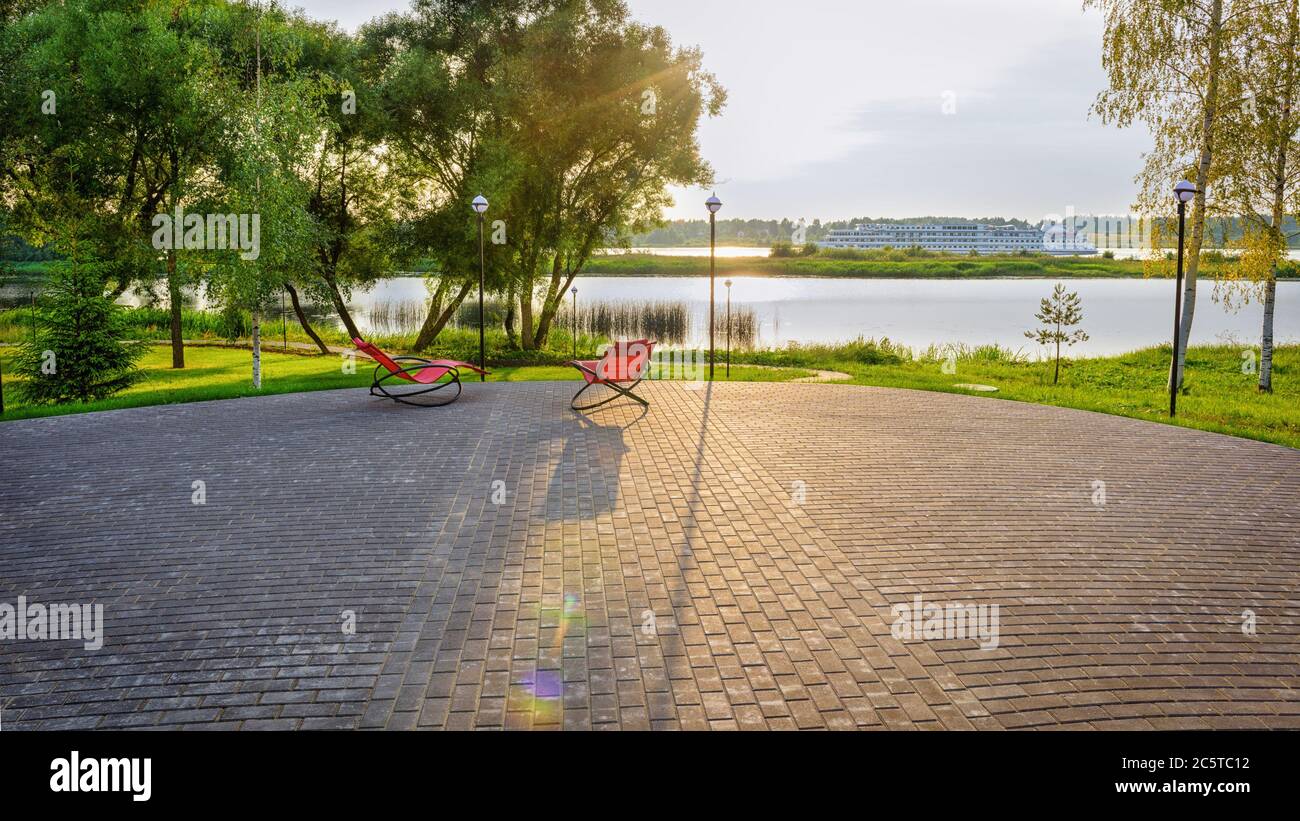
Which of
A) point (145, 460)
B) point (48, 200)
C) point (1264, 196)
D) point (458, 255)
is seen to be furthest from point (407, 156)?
point (1264, 196)

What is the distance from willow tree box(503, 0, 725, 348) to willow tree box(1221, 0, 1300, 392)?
1229 cm

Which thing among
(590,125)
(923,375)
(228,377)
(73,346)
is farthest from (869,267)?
(73,346)

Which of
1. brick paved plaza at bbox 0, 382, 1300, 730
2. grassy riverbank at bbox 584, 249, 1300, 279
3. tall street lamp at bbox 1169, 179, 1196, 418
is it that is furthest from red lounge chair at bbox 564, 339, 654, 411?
grassy riverbank at bbox 584, 249, 1300, 279

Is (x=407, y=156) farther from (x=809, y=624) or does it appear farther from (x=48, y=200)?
(x=809, y=624)

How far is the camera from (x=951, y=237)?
454ft

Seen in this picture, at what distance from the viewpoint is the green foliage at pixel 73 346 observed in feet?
52.2

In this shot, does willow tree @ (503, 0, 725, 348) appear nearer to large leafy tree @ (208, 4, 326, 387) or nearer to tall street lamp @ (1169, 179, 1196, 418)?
large leafy tree @ (208, 4, 326, 387)

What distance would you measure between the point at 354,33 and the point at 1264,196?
23633mm

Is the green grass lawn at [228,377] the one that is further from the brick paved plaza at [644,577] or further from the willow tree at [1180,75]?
the willow tree at [1180,75]

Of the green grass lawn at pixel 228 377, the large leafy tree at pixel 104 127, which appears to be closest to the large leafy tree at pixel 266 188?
the green grass lawn at pixel 228 377

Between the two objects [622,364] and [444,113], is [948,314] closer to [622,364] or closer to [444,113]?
[444,113]

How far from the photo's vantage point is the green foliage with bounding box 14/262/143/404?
1591 centimetres

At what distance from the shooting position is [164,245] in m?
20.0

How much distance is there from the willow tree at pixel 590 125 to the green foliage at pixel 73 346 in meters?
10.1
